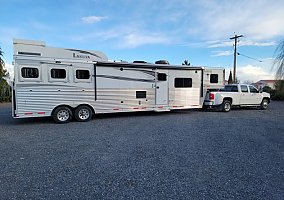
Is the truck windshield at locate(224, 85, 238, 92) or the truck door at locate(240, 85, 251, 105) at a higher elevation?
the truck windshield at locate(224, 85, 238, 92)

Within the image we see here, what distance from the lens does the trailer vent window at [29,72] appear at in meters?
8.29

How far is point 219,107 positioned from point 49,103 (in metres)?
10.1

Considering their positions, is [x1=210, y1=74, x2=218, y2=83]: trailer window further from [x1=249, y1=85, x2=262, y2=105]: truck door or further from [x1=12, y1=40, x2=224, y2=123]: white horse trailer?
[x1=249, y1=85, x2=262, y2=105]: truck door

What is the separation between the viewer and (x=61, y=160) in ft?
15.1

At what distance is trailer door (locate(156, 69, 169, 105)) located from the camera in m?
11.0

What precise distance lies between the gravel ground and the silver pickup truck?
5.58m

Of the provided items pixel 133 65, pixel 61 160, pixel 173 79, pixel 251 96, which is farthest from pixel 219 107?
pixel 61 160

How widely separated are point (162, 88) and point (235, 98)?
5.91m

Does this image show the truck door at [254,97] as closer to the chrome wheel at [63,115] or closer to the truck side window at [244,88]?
the truck side window at [244,88]

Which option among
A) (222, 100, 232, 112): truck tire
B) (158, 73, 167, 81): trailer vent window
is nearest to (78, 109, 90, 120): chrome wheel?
(158, 73, 167, 81): trailer vent window

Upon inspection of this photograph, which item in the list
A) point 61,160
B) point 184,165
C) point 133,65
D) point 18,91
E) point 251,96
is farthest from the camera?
point 251,96

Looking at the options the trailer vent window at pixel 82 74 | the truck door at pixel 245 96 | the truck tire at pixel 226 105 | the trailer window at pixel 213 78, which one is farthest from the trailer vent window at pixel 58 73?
the truck door at pixel 245 96

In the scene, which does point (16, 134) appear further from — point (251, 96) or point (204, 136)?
point (251, 96)

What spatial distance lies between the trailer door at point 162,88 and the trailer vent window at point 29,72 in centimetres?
577
